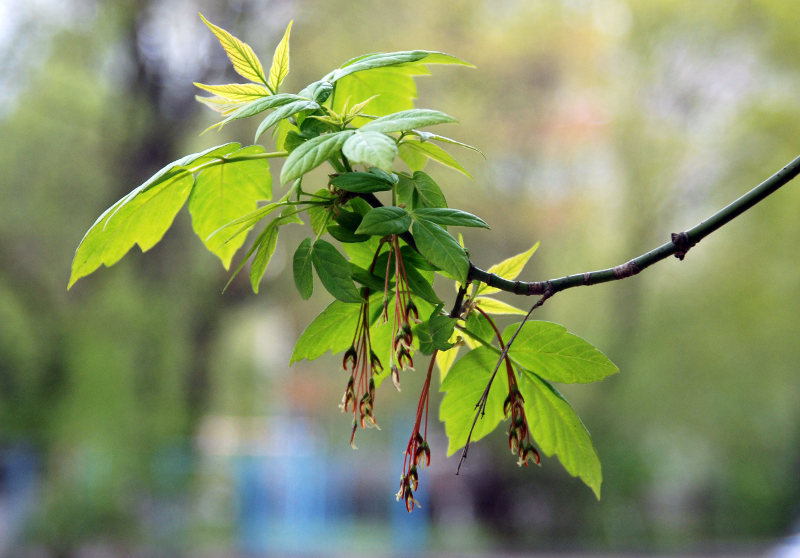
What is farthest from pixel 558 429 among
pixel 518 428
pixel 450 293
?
pixel 450 293

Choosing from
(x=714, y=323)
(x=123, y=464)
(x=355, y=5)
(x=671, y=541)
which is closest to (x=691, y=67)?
(x=714, y=323)

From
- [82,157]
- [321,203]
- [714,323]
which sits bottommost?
[321,203]

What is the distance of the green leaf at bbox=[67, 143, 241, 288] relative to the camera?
0.29 metres

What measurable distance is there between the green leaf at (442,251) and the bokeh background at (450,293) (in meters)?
4.58

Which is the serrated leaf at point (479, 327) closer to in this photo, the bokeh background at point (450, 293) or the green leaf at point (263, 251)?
the green leaf at point (263, 251)

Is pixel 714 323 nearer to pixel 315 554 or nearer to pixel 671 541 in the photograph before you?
pixel 671 541

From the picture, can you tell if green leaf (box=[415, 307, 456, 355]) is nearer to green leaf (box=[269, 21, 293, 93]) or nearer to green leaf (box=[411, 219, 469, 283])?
green leaf (box=[411, 219, 469, 283])

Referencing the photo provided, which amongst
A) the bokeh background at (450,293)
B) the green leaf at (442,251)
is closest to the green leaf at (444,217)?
the green leaf at (442,251)

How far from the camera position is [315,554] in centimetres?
531

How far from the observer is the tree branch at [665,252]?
248mm

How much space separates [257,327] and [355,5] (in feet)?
11.9

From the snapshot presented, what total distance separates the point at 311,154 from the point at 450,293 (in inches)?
192

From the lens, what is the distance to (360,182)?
260mm

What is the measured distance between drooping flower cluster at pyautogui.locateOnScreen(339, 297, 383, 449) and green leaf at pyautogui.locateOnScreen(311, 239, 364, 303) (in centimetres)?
2
